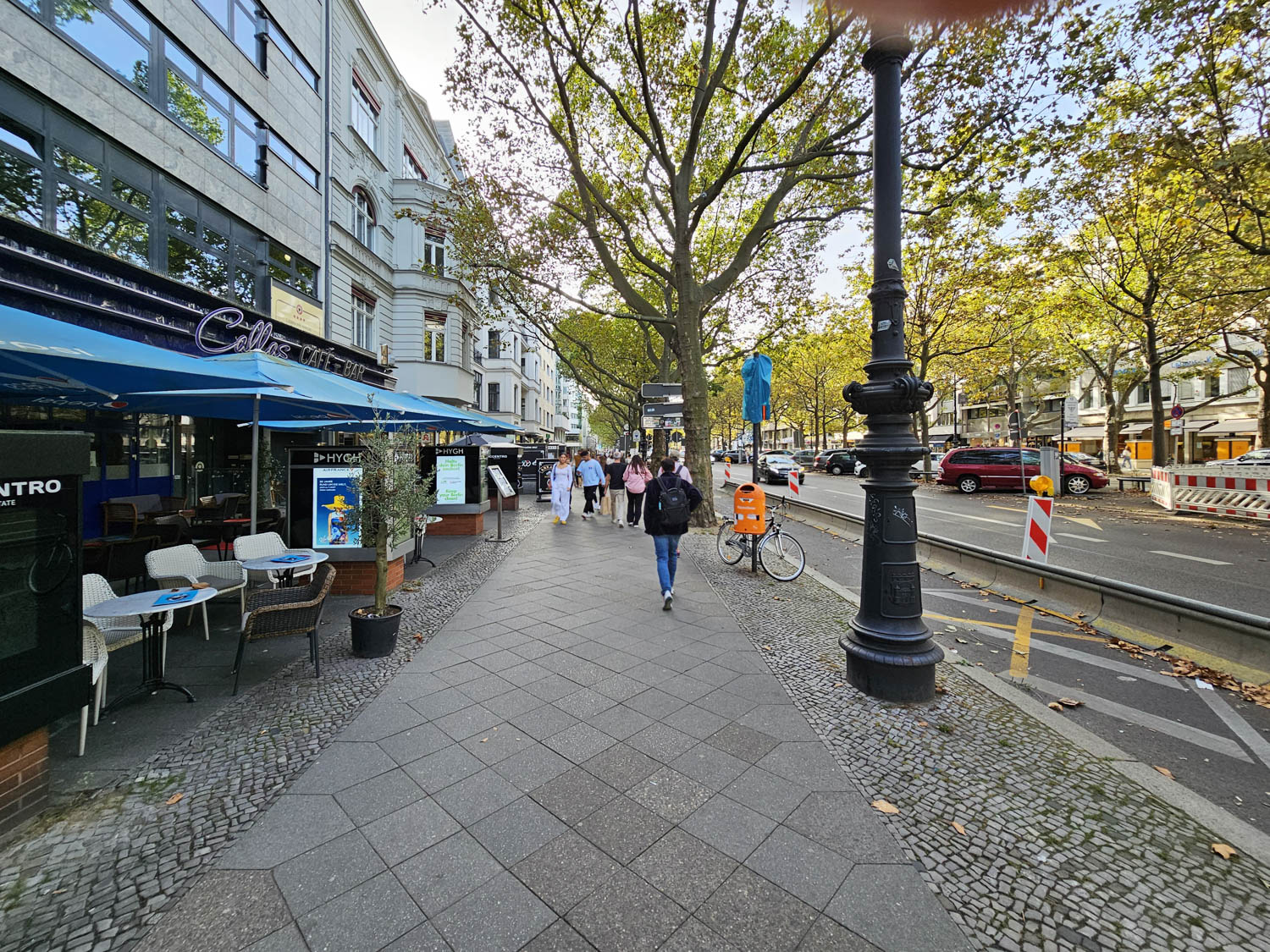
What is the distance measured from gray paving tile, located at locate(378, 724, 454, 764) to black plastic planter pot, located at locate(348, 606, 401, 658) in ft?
4.78

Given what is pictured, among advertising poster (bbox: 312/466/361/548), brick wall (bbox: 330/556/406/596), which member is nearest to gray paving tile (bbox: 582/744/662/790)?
brick wall (bbox: 330/556/406/596)

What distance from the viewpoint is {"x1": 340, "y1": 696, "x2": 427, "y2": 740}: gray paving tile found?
3.37m

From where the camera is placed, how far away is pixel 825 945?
190 cm

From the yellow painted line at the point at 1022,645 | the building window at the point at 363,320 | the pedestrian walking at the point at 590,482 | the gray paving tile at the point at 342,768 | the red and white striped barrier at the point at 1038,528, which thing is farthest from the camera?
the building window at the point at 363,320

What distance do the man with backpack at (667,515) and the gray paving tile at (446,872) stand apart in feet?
12.8

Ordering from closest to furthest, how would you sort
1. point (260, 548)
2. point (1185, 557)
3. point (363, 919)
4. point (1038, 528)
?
point (363, 919), point (260, 548), point (1038, 528), point (1185, 557)

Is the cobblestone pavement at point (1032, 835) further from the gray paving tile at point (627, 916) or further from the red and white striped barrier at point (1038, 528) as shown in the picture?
the red and white striped barrier at point (1038, 528)

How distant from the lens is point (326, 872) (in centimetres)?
222

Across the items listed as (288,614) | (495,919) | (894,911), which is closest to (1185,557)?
(894,911)

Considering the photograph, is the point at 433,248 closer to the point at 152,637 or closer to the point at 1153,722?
the point at 152,637

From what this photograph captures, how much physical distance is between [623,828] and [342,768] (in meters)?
1.68

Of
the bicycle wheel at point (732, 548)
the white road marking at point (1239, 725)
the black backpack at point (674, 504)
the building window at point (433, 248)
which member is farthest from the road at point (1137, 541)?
the building window at point (433, 248)

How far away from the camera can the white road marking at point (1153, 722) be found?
10.9 feet

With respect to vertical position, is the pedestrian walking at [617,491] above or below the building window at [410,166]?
below
